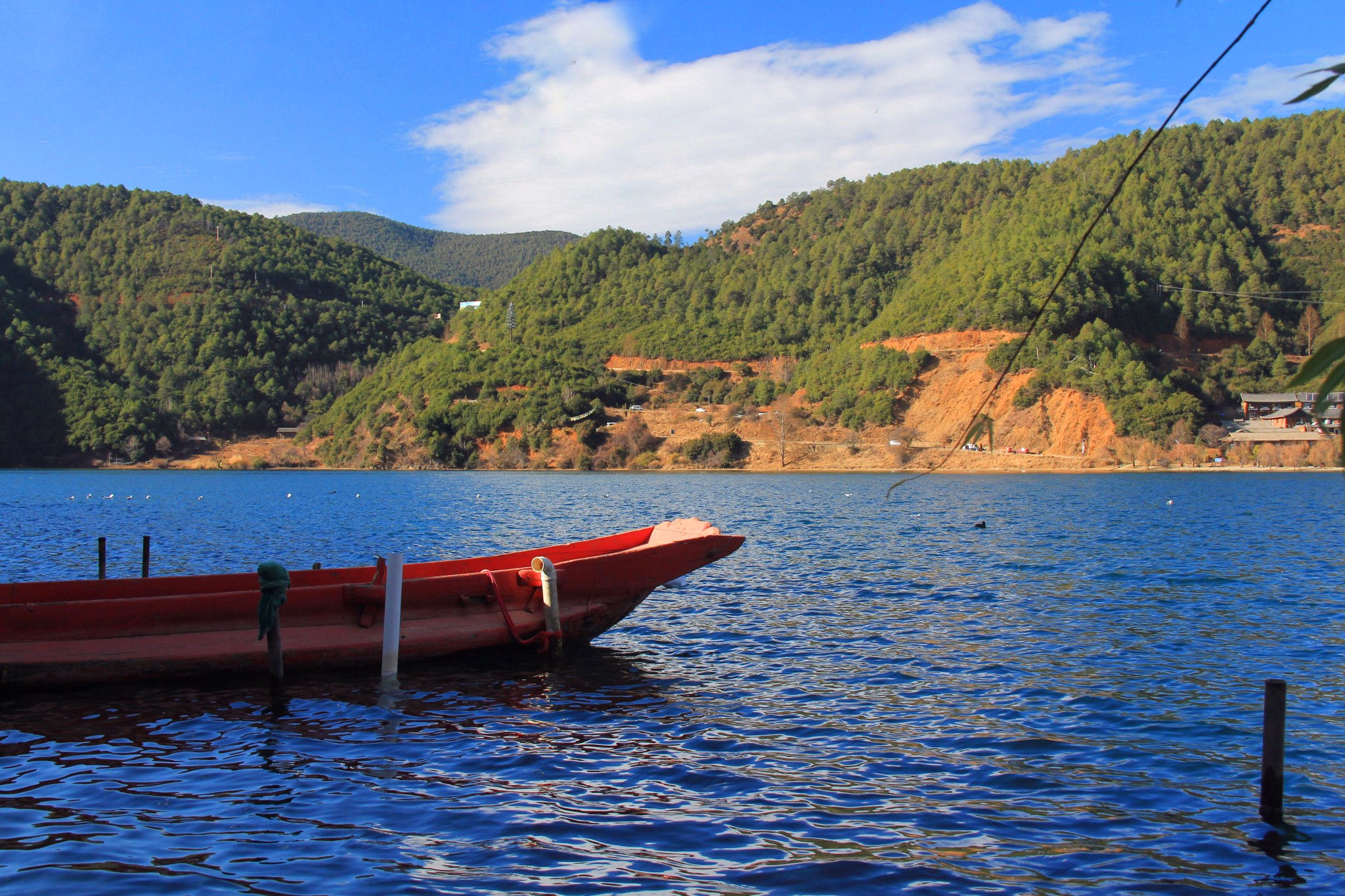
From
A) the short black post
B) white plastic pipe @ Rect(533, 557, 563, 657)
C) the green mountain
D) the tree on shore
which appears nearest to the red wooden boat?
white plastic pipe @ Rect(533, 557, 563, 657)

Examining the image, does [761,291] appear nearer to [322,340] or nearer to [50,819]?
[322,340]

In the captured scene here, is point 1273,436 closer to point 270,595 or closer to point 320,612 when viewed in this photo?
point 320,612

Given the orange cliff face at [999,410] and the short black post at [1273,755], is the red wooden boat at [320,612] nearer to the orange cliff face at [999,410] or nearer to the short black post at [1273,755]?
the short black post at [1273,755]

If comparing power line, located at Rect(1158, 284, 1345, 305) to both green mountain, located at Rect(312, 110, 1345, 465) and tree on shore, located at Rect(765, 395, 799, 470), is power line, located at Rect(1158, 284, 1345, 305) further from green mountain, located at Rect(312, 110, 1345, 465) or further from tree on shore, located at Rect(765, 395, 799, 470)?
tree on shore, located at Rect(765, 395, 799, 470)

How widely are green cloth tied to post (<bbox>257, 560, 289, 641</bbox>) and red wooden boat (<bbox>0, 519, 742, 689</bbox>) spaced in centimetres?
51

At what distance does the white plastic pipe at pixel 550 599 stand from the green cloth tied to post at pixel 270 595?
3645 millimetres

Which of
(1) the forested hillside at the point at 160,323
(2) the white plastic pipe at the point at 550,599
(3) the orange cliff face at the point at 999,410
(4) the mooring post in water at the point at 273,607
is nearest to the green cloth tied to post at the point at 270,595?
(4) the mooring post in water at the point at 273,607

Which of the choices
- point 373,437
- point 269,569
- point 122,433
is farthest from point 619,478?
point 269,569

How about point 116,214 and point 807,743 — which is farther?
point 116,214

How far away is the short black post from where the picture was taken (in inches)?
281

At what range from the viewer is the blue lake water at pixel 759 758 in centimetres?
696

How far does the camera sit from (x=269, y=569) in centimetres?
1201

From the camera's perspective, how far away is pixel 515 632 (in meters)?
13.7

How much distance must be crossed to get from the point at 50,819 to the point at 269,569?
439 centimetres
